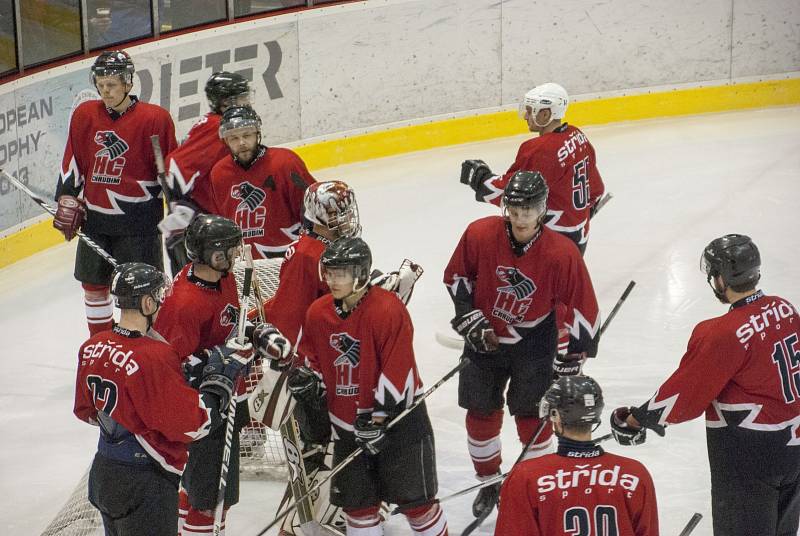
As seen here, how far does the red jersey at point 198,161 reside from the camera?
4.93m

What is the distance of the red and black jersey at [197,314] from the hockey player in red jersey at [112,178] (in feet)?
4.98

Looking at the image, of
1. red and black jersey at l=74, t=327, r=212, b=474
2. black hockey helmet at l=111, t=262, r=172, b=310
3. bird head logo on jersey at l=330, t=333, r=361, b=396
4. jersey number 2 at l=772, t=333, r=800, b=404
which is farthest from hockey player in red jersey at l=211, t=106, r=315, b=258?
jersey number 2 at l=772, t=333, r=800, b=404

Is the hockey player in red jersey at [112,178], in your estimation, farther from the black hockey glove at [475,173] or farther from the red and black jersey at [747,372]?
the red and black jersey at [747,372]

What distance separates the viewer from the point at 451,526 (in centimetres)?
426

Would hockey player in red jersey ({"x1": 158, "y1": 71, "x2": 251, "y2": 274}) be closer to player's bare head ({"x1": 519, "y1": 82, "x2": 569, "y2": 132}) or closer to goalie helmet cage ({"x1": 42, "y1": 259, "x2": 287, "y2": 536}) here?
goalie helmet cage ({"x1": 42, "y1": 259, "x2": 287, "y2": 536})

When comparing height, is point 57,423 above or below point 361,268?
below

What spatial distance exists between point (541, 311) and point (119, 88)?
2041 mm

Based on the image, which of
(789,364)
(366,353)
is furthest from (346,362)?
(789,364)

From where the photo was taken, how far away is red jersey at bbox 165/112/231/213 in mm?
4926

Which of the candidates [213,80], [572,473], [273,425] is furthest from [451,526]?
[213,80]

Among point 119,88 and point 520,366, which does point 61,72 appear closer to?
point 119,88

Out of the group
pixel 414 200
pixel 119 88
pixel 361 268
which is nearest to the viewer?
pixel 361 268

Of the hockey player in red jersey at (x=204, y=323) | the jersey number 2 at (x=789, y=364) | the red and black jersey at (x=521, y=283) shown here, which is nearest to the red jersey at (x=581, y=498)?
the jersey number 2 at (x=789, y=364)

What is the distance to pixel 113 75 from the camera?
491cm
